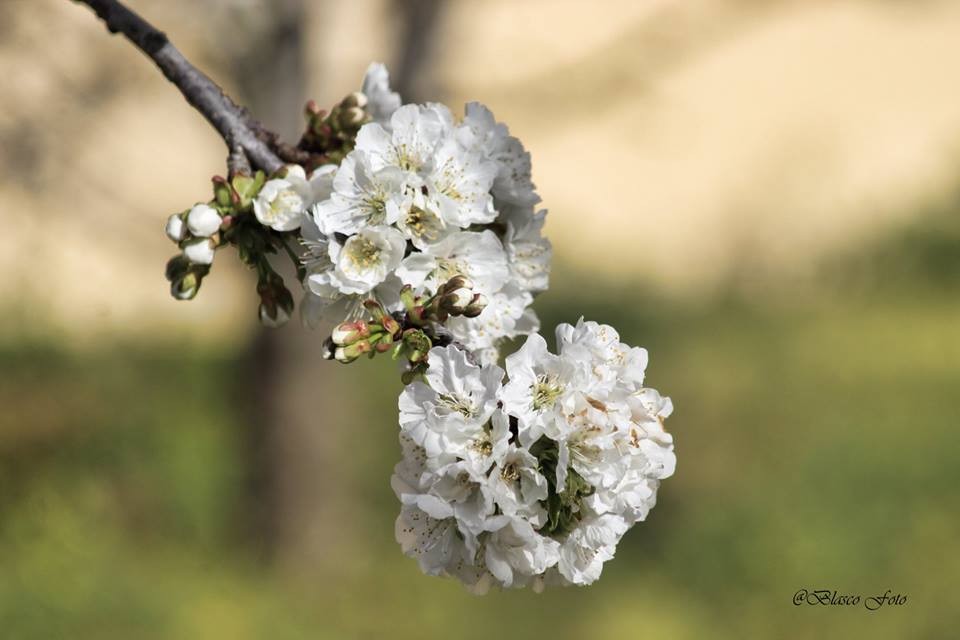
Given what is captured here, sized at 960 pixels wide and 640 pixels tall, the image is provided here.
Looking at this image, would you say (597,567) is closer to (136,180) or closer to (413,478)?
(413,478)

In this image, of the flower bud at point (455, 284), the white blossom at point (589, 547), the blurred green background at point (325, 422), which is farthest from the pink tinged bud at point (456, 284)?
the blurred green background at point (325, 422)

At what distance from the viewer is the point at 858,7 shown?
26.3 feet

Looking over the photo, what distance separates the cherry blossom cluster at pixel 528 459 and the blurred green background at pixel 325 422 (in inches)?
100

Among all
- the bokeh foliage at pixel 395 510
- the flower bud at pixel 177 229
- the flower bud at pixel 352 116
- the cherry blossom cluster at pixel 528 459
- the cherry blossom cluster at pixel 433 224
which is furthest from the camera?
the bokeh foliage at pixel 395 510

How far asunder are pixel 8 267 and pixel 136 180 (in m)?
1.95

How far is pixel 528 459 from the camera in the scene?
97 centimetres

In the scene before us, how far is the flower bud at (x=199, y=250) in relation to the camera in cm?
118

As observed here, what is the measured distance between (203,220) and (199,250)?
1.6 inches

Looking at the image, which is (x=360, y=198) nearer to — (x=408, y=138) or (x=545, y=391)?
(x=408, y=138)

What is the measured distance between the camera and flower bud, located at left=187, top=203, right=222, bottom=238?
116 centimetres

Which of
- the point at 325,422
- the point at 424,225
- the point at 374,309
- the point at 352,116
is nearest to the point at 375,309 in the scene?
the point at 374,309

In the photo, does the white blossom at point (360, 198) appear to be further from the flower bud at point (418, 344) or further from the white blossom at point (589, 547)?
the white blossom at point (589, 547)

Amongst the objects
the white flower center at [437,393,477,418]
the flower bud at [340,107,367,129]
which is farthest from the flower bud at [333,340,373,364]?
the flower bud at [340,107,367,129]

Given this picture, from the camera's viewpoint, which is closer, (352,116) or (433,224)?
(433,224)
